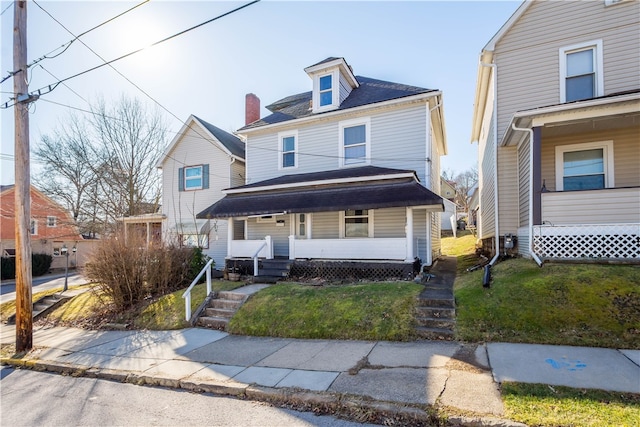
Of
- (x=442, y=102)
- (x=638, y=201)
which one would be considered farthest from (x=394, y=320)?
(x=442, y=102)

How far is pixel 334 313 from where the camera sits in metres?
7.93

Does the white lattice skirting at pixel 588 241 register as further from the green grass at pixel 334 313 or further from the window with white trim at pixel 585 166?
the green grass at pixel 334 313

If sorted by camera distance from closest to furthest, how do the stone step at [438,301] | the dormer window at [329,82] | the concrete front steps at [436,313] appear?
the concrete front steps at [436,313], the stone step at [438,301], the dormer window at [329,82]

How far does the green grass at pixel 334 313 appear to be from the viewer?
7199 millimetres

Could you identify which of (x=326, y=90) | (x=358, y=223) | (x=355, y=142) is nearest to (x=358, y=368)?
(x=358, y=223)

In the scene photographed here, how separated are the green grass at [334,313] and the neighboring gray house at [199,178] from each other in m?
8.73

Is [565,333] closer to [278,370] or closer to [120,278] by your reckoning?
[278,370]

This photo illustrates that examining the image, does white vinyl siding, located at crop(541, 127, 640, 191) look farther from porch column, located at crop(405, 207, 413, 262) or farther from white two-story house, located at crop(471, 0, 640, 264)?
porch column, located at crop(405, 207, 413, 262)

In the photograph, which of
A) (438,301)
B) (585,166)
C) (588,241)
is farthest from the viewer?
(585,166)

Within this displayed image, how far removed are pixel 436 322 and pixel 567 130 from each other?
7239mm

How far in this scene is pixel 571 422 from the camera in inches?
138

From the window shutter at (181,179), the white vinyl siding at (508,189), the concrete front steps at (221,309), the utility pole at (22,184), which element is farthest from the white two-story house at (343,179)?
the utility pole at (22,184)

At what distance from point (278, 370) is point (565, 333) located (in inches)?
201

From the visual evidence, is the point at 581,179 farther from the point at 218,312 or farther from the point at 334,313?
the point at 218,312
